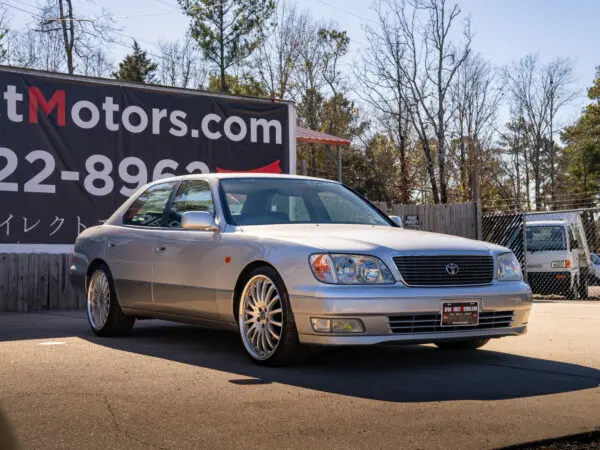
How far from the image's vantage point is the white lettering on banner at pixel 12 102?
41.0 ft

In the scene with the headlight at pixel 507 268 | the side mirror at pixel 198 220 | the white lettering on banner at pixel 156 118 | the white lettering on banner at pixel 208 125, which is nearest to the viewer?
the headlight at pixel 507 268

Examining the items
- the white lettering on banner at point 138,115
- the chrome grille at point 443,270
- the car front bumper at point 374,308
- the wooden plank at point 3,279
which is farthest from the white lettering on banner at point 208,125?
the car front bumper at point 374,308

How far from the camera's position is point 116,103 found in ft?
44.3

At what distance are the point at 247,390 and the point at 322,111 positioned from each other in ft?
125

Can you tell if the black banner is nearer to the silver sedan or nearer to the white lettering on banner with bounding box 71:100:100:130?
the white lettering on banner with bounding box 71:100:100:130

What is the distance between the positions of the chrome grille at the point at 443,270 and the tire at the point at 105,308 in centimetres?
335

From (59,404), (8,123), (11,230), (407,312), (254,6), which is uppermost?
(254,6)

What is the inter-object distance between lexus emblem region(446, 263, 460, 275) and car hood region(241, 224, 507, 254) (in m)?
0.11

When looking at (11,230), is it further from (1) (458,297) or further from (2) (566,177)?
(2) (566,177)

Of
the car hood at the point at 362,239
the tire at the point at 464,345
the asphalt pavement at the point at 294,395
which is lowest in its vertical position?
the asphalt pavement at the point at 294,395

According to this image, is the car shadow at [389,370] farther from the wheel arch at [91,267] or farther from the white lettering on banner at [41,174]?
the white lettering on banner at [41,174]

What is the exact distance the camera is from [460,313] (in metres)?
6.23

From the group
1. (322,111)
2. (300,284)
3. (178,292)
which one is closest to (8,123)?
(178,292)

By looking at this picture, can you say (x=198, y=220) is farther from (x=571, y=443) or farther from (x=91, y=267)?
(x=571, y=443)
